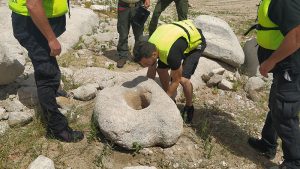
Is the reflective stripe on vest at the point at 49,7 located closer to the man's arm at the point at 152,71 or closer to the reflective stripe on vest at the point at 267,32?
the man's arm at the point at 152,71

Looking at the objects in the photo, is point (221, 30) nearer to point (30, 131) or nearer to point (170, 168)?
point (170, 168)

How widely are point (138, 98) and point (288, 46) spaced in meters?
2.08

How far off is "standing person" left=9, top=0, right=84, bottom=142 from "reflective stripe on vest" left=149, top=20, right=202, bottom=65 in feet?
3.92

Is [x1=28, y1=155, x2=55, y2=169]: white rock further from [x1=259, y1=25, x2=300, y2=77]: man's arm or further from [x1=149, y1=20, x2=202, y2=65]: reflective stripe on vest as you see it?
[x1=259, y1=25, x2=300, y2=77]: man's arm

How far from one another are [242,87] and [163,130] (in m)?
2.71

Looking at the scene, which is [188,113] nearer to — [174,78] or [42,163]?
[174,78]

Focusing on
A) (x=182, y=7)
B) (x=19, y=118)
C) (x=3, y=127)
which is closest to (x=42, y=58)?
(x=19, y=118)

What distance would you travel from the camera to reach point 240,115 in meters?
5.90

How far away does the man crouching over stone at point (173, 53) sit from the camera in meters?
4.60

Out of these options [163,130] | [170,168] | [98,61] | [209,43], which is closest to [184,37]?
[163,130]

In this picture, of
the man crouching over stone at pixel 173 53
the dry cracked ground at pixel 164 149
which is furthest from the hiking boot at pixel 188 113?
the dry cracked ground at pixel 164 149

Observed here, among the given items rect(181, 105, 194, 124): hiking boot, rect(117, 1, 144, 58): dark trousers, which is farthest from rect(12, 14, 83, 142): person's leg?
rect(117, 1, 144, 58): dark trousers

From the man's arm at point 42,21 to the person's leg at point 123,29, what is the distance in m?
3.07

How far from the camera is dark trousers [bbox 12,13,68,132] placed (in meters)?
4.18
